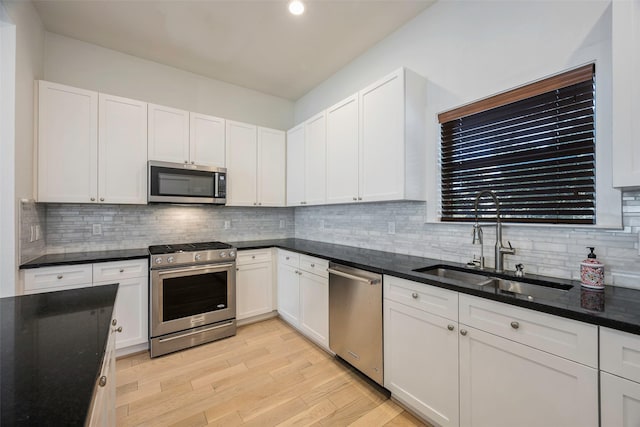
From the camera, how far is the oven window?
2662 millimetres

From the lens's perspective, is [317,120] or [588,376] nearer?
[588,376]

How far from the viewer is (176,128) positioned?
9.98ft

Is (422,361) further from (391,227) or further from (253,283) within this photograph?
(253,283)

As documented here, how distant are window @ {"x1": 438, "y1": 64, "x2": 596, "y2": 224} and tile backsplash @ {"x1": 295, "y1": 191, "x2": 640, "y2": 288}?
11cm

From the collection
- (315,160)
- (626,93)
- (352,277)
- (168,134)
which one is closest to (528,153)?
(626,93)

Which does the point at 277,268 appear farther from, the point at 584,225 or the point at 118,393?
the point at 584,225

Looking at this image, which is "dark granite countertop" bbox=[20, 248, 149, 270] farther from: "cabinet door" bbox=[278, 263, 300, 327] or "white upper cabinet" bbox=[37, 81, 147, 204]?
"cabinet door" bbox=[278, 263, 300, 327]

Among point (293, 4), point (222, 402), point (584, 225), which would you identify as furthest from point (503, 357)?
point (293, 4)

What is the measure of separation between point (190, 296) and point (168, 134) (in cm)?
175

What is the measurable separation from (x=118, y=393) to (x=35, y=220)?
1.64 m

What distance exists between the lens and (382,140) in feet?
7.82

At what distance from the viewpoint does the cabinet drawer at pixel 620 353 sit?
3.28 feet

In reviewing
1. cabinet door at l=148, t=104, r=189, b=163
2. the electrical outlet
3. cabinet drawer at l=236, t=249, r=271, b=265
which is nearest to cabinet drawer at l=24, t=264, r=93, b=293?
cabinet door at l=148, t=104, r=189, b=163

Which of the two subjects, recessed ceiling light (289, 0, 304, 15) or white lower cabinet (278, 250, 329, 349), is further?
white lower cabinet (278, 250, 329, 349)
